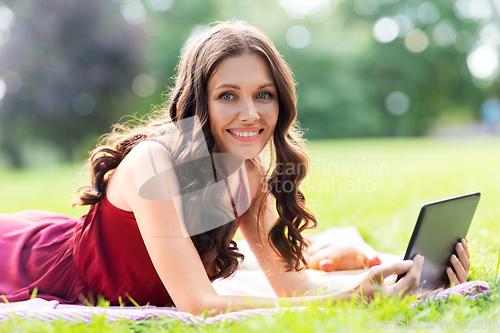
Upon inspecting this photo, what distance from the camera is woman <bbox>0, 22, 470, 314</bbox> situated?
162cm

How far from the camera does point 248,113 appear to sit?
5.97ft

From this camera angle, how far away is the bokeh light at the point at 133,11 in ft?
65.9

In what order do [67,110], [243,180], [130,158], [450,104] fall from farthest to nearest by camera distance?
[450,104], [67,110], [243,180], [130,158]

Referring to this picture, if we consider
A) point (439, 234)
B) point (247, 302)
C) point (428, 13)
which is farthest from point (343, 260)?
point (428, 13)

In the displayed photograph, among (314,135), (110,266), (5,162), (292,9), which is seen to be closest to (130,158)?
(110,266)

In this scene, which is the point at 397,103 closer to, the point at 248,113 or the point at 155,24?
the point at 155,24

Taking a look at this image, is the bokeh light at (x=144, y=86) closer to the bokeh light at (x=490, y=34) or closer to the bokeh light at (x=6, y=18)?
the bokeh light at (x=6, y=18)

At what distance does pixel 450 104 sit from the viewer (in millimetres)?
31906

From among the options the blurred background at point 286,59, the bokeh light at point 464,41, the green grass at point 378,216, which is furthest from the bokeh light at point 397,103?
the green grass at point 378,216

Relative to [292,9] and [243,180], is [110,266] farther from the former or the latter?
[292,9]

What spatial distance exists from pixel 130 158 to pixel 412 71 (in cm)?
3228

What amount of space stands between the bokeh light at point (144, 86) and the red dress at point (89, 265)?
66.0 ft

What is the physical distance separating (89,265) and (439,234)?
1.73 meters

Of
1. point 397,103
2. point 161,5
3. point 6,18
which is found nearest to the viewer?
point 6,18
